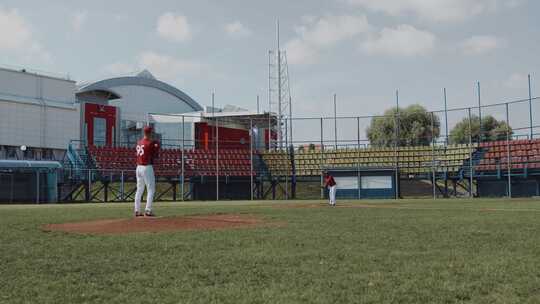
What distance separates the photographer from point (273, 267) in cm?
Answer: 599

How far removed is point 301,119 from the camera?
43250 millimetres

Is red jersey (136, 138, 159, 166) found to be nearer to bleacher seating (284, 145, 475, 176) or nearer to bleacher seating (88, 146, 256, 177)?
bleacher seating (88, 146, 256, 177)

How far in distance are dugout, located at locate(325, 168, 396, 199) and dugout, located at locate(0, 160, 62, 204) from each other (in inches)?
738

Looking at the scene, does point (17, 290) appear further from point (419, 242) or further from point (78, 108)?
point (78, 108)

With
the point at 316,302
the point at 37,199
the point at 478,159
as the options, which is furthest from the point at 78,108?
the point at 316,302

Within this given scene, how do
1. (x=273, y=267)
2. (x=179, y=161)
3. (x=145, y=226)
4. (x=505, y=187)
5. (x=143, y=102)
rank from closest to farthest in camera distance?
(x=273, y=267), (x=145, y=226), (x=505, y=187), (x=179, y=161), (x=143, y=102)

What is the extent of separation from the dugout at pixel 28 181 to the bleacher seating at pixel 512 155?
89.2 ft

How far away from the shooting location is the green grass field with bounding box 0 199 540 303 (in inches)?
184

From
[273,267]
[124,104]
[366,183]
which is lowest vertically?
[273,267]

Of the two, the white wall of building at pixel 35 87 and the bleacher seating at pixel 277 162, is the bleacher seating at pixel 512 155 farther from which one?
the white wall of building at pixel 35 87

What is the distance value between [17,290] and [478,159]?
36.7 meters

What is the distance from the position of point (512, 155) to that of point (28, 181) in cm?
3045

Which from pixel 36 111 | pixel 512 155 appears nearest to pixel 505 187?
pixel 512 155

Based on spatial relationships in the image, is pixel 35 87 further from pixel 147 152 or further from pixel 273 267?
pixel 273 267
